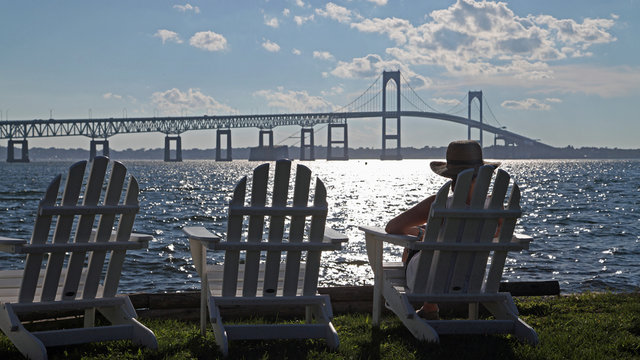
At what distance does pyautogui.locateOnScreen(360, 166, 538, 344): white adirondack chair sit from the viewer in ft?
9.52

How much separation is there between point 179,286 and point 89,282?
17.4ft

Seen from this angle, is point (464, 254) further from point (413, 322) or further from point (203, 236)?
point (203, 236)

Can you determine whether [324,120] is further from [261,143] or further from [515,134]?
[515,134]

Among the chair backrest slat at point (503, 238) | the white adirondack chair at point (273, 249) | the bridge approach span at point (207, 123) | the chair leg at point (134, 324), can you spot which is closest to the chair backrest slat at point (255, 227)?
the white adirondack chair at point (273, 249)

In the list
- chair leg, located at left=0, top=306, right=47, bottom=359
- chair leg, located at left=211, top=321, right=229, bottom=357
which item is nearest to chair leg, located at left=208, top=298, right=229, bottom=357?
chair leg, located at left=211, top=321, right=229, bottom=357

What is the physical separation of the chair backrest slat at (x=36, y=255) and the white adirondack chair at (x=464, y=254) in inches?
58.3

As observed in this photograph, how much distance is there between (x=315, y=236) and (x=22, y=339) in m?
1.33

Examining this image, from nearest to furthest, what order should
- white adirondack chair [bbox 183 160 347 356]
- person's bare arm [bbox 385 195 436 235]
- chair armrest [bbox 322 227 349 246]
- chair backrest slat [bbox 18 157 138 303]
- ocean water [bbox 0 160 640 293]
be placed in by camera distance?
chair backrest slat [bbox 18 157 138 303], white adirondack chair [bbox 183 160 347 356], chair armrest [bbox 322 227 349 246], person's bare arm [bbox 385 195 436 235], ocean water [bbox 0 160 640 293]

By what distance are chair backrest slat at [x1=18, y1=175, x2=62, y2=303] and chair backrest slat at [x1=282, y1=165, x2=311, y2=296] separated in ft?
3.36

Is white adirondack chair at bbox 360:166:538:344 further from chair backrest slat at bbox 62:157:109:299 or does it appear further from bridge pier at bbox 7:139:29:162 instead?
bridge pier at bbox 7:139:29:162

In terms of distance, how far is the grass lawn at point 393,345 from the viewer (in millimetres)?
2775

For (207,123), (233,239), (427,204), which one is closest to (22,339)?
(233,239)

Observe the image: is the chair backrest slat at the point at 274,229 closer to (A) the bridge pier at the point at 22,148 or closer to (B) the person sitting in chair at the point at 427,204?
(B) the person sitting in chair at the point at 427,204

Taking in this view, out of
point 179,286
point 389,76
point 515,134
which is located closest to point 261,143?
point 389,76
